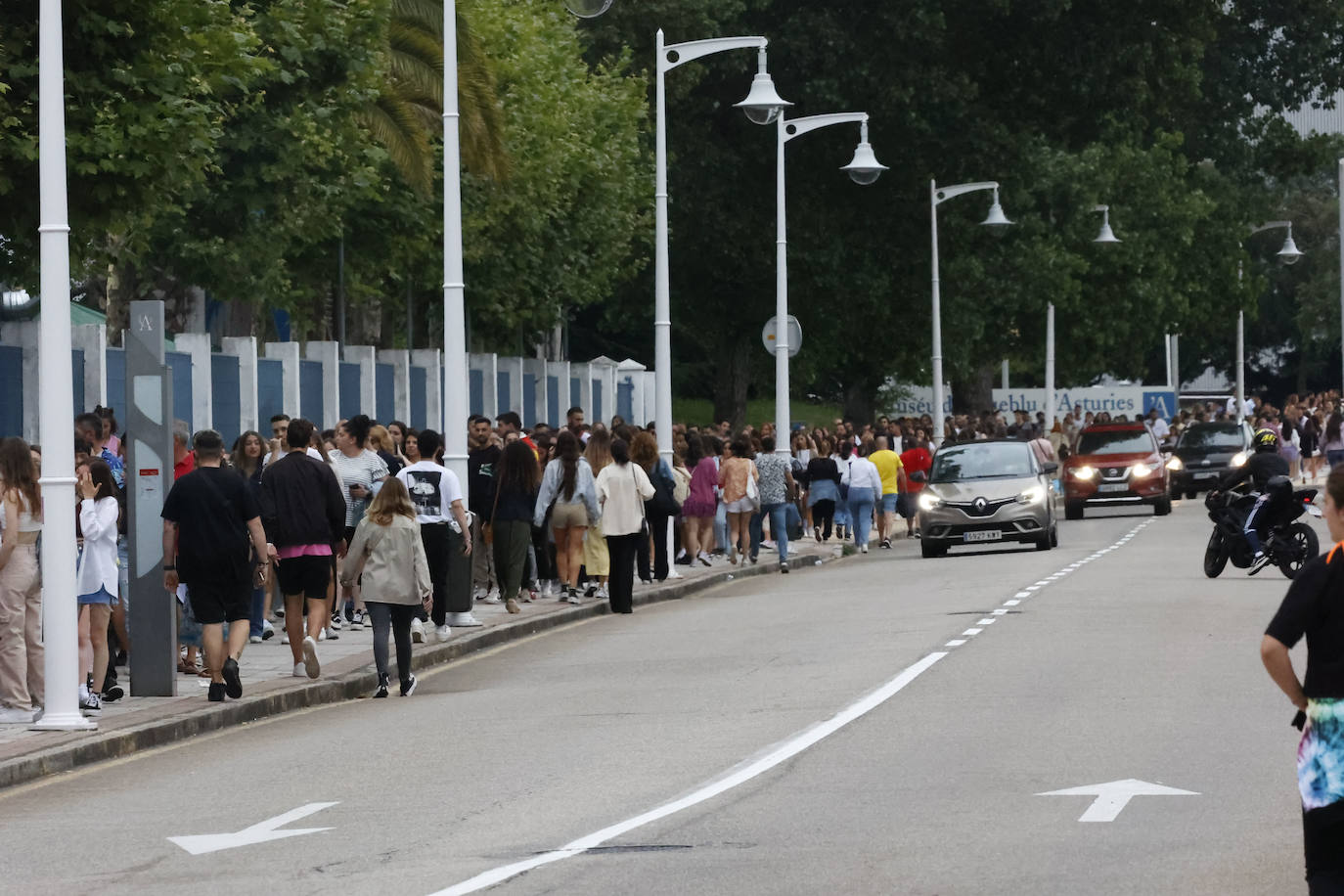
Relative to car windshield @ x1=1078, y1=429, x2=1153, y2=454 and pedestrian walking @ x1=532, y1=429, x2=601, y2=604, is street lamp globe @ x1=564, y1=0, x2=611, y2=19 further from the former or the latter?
car windshield @ x1=1078, y1=429, x2=1153, y2=454

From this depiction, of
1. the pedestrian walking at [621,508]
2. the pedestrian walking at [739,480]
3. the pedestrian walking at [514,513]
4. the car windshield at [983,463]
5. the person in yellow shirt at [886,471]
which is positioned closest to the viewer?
the pedestrian walking at [514,513]

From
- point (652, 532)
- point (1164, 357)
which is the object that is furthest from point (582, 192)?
point (1164, 357)

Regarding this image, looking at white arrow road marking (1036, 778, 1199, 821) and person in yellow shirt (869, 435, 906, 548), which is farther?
person in yellow shirt (869, 435, 906, 548)

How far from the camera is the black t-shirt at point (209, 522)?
1638 centimetres

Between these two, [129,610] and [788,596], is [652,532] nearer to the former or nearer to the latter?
[788,596]

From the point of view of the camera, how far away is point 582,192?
4384 cm

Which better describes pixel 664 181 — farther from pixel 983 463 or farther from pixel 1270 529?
pixel 1270 529

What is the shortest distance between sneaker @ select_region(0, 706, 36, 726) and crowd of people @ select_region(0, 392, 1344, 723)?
13mm

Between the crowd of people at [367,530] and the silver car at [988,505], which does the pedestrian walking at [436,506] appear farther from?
the silver car at [988,505]

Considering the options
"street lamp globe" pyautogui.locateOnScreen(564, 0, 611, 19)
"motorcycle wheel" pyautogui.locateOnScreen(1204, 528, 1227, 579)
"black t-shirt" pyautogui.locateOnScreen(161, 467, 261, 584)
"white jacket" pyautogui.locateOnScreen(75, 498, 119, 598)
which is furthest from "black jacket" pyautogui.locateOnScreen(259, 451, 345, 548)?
"motorcycle wheel" pyautogui.locateOnScreen(1204, 528, 1227, 579)

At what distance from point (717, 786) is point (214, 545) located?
18.7 ft

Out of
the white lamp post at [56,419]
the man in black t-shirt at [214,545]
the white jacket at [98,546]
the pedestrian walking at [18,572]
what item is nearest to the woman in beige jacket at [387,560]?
the man in black t-shirt at [214,545]

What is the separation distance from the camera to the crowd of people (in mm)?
16312

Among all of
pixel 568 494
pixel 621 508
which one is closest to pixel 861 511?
pixel 621 508
